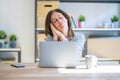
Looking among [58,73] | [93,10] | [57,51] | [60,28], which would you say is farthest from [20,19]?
[58,73]

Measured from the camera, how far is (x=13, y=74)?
2.04 m

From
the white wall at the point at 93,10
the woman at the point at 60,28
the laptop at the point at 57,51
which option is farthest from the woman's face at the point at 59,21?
the white wall at the point at 93,10

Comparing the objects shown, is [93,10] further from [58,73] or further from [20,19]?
[58,73]

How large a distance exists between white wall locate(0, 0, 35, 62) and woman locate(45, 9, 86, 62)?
4.57 ft

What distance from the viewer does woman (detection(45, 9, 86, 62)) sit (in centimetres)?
283

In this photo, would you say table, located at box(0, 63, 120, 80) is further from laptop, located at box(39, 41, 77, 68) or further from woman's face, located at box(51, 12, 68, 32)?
woman's face, located at box(51, 12, 68, 32)

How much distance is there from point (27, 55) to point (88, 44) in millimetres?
1093

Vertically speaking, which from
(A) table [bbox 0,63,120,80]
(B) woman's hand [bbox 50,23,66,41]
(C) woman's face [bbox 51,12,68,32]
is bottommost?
(A) table [bbox 0,63,120,80]

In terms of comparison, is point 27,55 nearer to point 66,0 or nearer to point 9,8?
point 9,8

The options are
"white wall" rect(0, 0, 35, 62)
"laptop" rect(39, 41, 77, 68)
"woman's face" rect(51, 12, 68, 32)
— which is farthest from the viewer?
"white wall" rect(0, 0, 35, 62)

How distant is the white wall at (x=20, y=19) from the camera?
427 centimetres

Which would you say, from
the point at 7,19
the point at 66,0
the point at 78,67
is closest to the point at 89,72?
the point at 78,67

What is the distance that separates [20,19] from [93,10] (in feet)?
4.21

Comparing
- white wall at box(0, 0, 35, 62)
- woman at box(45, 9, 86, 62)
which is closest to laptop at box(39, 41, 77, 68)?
woman at box(45, 9, 86, 62)
